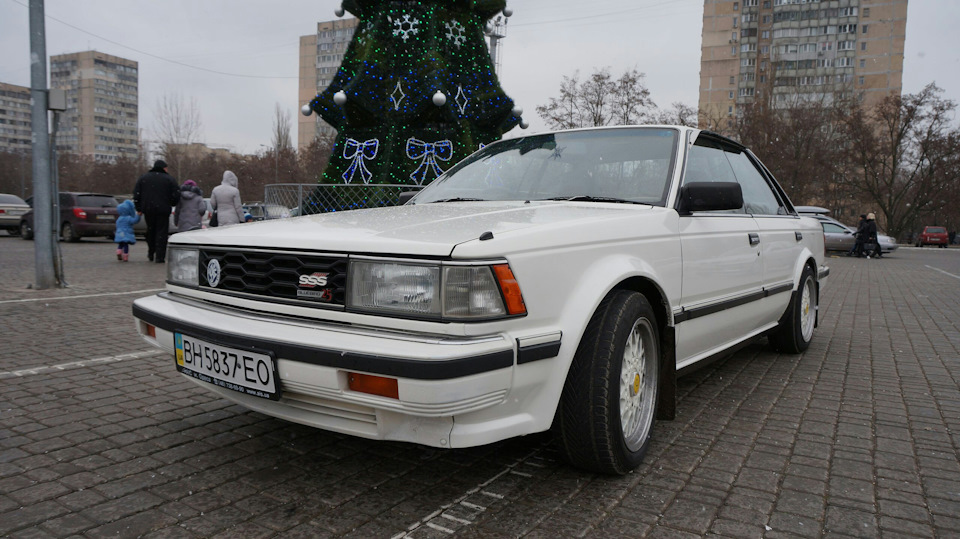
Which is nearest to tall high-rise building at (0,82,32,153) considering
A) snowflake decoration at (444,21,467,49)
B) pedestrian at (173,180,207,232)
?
pedestrian at (173,180,207,232)

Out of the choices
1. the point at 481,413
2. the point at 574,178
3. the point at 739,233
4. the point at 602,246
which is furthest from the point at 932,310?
the point at 481,413

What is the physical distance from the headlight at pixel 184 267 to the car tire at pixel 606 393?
169 cm

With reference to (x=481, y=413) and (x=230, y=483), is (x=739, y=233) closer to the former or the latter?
(x=481, y=413)

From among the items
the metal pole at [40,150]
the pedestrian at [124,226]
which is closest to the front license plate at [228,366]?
the metal pole at [40,150]

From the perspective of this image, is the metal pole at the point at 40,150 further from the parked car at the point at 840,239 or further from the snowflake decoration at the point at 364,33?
the parked car at the point at 840,239

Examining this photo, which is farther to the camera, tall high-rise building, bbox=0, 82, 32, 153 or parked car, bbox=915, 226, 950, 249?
tall high-rise building, bbox=0, 82, 32, 153

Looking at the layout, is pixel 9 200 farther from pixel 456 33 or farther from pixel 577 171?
pixel 577 171

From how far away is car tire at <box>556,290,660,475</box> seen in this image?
239 centimetres

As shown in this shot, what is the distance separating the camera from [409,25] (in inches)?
377

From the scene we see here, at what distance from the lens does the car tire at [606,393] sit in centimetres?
239

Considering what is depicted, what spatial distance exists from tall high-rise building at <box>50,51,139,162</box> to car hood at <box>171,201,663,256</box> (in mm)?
73613

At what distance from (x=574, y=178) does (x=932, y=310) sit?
7.30 metres

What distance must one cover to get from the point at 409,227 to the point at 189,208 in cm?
1093

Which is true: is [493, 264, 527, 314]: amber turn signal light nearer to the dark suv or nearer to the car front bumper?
the car front bumper
